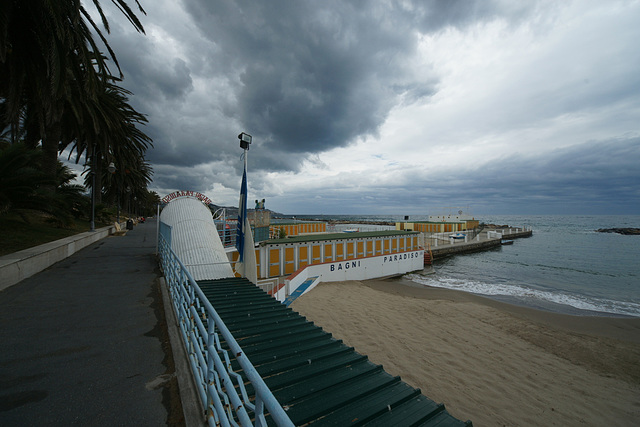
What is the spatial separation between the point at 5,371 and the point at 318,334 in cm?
445

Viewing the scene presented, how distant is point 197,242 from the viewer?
9.77 meters

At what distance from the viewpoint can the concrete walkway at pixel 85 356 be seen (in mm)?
2996

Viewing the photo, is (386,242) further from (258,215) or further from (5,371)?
(5,371)

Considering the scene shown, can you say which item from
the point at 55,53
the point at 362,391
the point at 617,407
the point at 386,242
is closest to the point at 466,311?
the point at 617,407

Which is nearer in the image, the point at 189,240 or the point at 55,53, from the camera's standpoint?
the point at 55,53

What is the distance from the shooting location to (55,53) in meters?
8.96

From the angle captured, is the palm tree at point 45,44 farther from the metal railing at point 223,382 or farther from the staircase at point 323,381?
the staircase at point 323,381

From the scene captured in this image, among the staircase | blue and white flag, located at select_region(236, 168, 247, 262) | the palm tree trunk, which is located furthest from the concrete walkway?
the palm tree trunk

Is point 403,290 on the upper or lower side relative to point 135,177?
lower

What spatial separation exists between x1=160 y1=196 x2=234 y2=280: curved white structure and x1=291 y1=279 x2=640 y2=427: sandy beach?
457 cm

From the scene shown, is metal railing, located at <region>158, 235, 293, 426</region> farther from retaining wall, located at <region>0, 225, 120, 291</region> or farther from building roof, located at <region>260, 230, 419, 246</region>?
building roof, located at <region>260, 230, 419, 246</region>

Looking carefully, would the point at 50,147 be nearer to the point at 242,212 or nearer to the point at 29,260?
the point at 29,260

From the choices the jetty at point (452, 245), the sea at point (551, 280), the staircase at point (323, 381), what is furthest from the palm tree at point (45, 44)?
the jetty at point (452, 245)

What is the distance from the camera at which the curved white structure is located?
8812 millimetres
